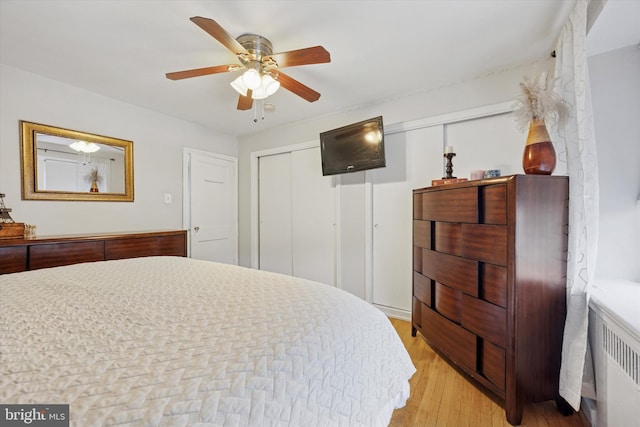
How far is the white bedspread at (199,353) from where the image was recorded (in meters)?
0.47

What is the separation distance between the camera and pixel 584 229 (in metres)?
1.29

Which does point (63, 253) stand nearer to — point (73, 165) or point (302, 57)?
point (73, 165)

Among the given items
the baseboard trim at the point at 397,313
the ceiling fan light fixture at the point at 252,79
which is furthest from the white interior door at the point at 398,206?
the ceiling fan light fixture at the point at 252,79

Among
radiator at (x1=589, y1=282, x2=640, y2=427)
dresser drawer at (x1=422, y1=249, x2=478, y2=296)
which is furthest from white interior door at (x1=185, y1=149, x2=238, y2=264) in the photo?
radiator at (x1=589, y1=282, x2=640, y2=427)

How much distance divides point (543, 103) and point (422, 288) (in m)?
1.42

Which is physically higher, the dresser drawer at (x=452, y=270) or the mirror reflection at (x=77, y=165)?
the mirror reflection at (x=77, y=165)

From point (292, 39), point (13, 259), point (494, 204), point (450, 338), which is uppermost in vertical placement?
point (292, 39)

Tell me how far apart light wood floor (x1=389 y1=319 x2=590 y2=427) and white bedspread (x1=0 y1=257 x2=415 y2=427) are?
669mm

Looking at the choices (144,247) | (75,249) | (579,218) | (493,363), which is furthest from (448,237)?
(75,249)

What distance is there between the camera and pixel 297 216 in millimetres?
3352

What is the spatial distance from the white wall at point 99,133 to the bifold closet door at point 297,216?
1.00 m

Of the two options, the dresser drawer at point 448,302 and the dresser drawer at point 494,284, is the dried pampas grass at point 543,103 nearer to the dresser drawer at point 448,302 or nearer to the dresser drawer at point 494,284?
the dresser drawer at point 494,284

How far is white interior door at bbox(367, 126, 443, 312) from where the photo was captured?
2480mm

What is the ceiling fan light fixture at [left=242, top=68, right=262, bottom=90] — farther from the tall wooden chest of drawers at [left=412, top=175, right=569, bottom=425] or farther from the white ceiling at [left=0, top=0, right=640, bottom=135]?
the tall wooden chest of drawers at [left=412, top=175, right=569, bottom=425]
